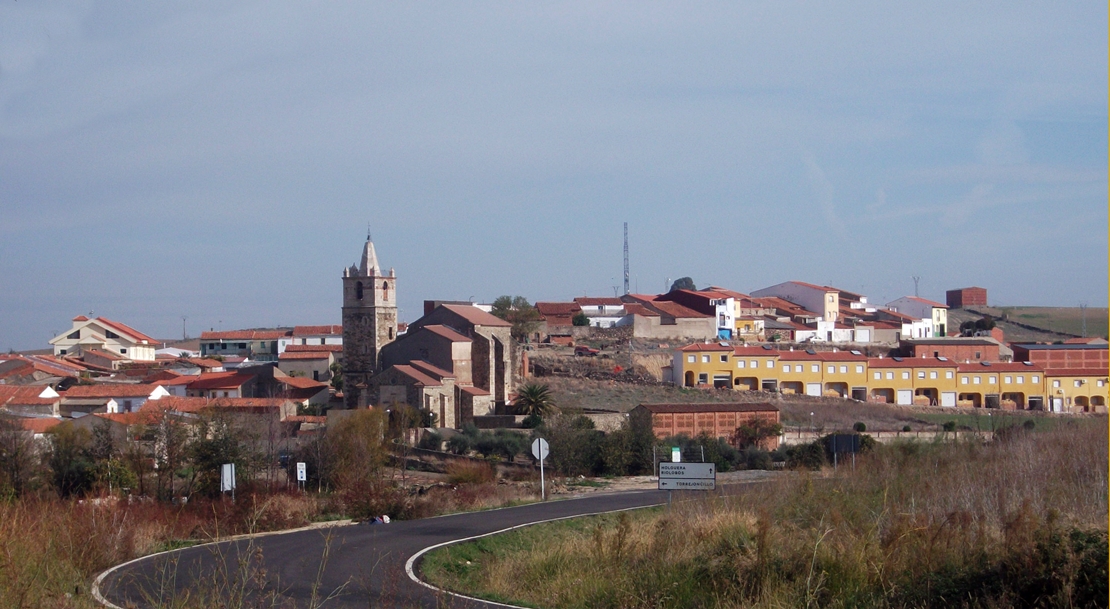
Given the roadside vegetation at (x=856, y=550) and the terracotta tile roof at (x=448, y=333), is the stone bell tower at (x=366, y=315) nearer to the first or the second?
the terracotta tile roof at (x=448, y=333)

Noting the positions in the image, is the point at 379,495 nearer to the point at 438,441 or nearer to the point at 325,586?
the point at 325,586

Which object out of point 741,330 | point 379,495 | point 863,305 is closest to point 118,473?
point 379,495

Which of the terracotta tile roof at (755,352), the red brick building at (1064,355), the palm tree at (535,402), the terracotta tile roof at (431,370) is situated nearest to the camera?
the palm tree at (535,402)

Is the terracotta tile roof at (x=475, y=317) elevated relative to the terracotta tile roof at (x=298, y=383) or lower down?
elevated

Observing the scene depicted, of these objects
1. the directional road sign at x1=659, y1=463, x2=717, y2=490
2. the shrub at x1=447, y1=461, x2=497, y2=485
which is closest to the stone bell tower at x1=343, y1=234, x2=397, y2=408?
the shrub at x1=447, y1=461, x2=497, y2=485

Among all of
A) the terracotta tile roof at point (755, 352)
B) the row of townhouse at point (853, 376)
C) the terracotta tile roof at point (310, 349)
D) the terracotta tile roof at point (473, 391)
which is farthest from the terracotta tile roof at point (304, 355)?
the terracotta tile roof at point (755, 352)

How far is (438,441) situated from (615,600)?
100 ft

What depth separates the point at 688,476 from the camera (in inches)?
594

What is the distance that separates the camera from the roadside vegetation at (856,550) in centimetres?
891

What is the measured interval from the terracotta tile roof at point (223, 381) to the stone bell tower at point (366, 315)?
5.27m

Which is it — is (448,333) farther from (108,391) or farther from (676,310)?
(676,310)

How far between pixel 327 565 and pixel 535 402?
33.6m

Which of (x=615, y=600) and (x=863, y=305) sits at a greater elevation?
(x=863, y=305)

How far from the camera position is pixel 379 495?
2153 cm
